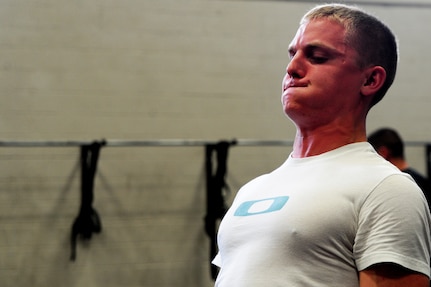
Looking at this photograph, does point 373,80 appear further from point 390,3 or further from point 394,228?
point 390,3

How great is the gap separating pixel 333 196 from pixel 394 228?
0.11 meters

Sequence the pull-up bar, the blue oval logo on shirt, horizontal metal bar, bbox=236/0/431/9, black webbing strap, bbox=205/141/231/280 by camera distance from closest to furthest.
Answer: the blue oval logo on shirt, the pull-up bar, black webbing strap, bbox=205/141/231/280, horizontal metal bar, bbox=236/0/431/9

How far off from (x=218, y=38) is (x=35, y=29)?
43.1 inches

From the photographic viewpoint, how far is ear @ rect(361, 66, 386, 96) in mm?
1179

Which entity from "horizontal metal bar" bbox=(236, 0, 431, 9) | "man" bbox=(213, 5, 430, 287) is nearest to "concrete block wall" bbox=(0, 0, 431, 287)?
"horizontal metal bar" bbox=(236, 0, 431, 9)

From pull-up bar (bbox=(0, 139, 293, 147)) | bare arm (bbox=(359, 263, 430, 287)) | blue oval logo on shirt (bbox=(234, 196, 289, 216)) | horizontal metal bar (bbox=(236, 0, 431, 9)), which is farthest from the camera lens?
horizontal metal bar (bbox=(236, 0, 431, 9))

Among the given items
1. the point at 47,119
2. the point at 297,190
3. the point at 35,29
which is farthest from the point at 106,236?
the point at 297,190

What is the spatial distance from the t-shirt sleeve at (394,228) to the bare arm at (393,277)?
0.01 metres

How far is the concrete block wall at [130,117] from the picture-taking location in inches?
142

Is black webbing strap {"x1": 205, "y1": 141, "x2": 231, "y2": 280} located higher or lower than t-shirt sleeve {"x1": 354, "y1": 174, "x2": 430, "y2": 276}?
lower

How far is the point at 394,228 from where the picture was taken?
985 millimetres

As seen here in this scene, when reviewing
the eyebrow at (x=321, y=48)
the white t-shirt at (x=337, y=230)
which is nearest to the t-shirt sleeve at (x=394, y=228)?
the white t-shirt at (x=337, y=230)

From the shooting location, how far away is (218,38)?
396 cm

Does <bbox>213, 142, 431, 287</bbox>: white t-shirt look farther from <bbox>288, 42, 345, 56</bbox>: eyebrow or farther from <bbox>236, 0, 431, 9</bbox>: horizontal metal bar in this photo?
<bbox>236, 0, 431, 9</bbox>: horizontal metal bar
